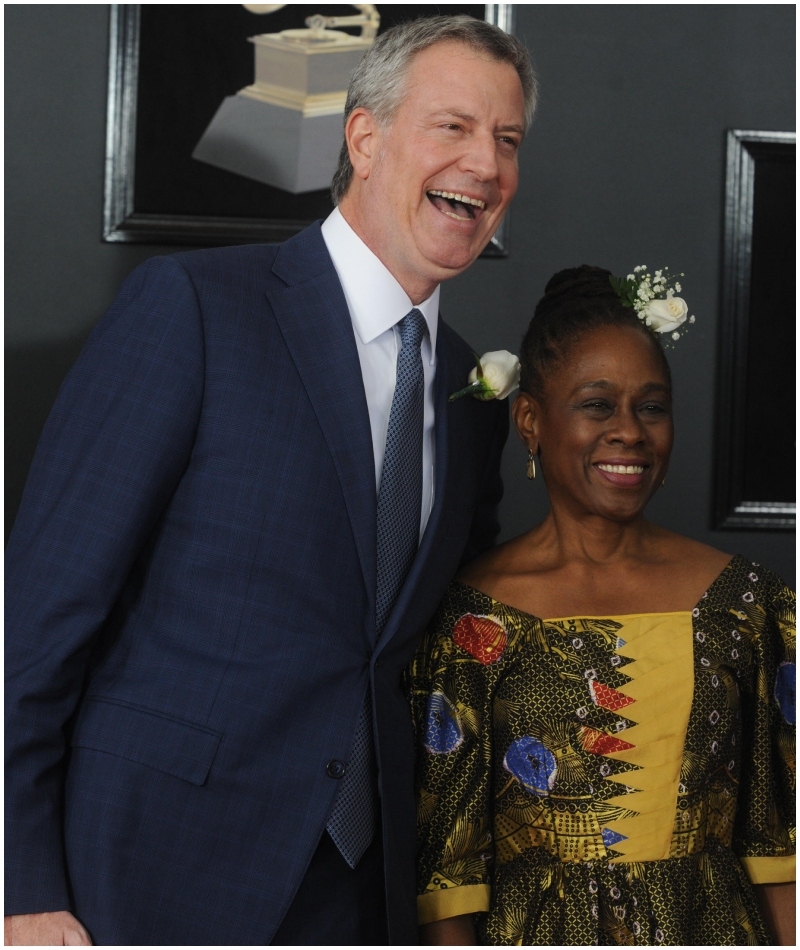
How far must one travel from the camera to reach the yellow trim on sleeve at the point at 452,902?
169 centimetres

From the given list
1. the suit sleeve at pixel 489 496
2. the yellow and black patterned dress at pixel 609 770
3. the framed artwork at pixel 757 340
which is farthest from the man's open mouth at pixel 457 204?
the framed artwork at pixel 757 340

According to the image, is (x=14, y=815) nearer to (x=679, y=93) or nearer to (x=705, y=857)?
(x=705, y=857)

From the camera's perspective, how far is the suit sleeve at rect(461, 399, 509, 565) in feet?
6.69

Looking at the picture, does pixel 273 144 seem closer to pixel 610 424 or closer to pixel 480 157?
pixel 480 157

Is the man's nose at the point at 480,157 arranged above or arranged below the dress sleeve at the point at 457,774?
above

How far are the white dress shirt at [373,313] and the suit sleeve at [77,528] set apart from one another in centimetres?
29

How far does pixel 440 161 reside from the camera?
66.7 inches

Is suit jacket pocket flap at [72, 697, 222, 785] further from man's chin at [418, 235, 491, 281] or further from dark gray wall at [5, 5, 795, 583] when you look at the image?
dark gray wall at [5, 5, 795, 583]

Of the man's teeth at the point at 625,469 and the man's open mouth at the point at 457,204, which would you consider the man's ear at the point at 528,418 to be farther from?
the man's open mouth at the point at 457,204

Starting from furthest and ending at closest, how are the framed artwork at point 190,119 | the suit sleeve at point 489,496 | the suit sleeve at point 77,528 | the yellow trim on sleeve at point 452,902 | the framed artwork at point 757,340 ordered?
the framed artwork at point 757,340, the framed artwork at point 190,119, the suit sleeve at point 489,496, the yellow trim on sleeve at point 452,902, the suit sleeve at point 77,528

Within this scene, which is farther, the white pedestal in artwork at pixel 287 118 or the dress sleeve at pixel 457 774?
the white pedestal in artwork at pixel 287 118

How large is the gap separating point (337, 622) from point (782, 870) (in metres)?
0.82

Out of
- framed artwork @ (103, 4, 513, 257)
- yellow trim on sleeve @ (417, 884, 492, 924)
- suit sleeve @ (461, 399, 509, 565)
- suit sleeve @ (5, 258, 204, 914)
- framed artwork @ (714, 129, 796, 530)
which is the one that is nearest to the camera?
suit sleeve @ (5, 258, 204, 914)

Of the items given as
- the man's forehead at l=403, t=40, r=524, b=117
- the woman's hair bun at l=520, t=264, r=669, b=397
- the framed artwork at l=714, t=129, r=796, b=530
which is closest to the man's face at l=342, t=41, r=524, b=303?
the man's forehead at l=403, t=40, r=524, b=117
